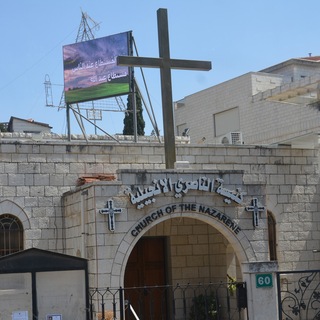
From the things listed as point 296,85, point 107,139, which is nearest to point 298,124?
point 296,85

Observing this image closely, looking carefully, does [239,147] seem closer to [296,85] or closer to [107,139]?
[296,85]

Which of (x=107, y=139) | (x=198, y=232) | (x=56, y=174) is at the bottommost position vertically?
(x=198, y=232)

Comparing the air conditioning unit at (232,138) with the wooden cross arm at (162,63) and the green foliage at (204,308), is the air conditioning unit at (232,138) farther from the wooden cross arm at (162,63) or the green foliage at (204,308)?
the green foliage at (204,308)

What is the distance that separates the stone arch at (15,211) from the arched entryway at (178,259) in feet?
9.15

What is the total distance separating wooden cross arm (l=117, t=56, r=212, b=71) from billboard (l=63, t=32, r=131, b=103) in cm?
195

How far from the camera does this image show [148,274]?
18.2m

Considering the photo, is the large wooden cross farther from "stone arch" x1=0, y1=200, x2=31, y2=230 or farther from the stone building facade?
"stone arch" x1=0, y1=200, x2=31, y2=230

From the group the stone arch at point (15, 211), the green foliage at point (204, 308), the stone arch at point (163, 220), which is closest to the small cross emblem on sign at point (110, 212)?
the stone arch at point (163, 220)

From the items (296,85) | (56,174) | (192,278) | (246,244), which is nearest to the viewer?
(246,244)

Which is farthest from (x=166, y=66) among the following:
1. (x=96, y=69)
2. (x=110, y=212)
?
(x=110, y=212)

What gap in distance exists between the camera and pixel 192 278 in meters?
18.3

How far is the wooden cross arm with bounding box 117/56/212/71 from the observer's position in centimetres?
1630

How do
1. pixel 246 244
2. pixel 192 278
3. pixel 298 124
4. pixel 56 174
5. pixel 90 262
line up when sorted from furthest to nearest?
pixel 298 124, pixel 192 278, pixel 56 174, pixel 246 244, pixel 90 262

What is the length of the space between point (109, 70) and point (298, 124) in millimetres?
10994
